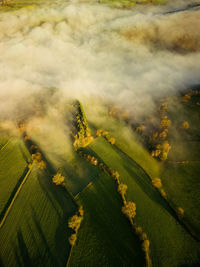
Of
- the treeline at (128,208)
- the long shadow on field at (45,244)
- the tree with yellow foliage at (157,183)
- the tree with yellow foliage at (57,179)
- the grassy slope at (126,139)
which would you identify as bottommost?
the grassy slope at (126,139)

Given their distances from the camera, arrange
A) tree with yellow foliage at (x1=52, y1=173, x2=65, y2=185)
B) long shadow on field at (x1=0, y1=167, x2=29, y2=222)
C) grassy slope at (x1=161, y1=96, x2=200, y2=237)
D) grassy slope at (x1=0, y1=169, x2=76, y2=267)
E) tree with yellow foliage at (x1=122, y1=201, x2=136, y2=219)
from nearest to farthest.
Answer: grassy slope at (x1=0, y1=169, x2=76, y2=267), tree with yellow foliage at (x1=122, y1=201, x2=136, y2=219), long shadow on field at (x1=0, y1=167, x2=29, y2=222), grassy slope at (x1=161, y1=96, x2=200, y2=237), tree with yellow foliage at (x1=52, y1=173, x2=65, y2=185)

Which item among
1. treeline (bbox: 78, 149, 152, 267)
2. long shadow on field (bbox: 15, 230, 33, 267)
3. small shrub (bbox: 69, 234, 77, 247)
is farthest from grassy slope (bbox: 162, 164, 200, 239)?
long shadow on field (bbox: 15, 230, 33, 267)

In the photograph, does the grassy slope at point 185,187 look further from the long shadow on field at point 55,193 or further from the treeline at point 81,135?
the treeline at point 81,135

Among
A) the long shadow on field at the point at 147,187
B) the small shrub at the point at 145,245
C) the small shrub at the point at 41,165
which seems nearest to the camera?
the small shrub at the point at 145,245

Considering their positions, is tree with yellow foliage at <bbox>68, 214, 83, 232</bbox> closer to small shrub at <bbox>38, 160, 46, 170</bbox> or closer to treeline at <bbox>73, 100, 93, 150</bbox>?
small shrub at <bbox>38, 160, 46, 170</bbox>

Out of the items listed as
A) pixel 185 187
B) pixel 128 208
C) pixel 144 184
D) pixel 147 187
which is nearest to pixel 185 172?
pixel 185 187

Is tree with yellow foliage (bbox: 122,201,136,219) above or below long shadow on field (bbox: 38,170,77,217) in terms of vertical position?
below

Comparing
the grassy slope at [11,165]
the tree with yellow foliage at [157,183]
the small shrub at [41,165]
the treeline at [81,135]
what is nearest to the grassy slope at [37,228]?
the grassy slope at [11,165]

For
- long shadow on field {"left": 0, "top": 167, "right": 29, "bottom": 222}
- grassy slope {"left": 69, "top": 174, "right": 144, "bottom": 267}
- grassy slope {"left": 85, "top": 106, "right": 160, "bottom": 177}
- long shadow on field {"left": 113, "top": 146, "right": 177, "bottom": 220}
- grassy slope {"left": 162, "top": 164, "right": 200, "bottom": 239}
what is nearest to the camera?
grassy slope {"left": 69, "top": 174, "right": 144, "bottom": 267}
